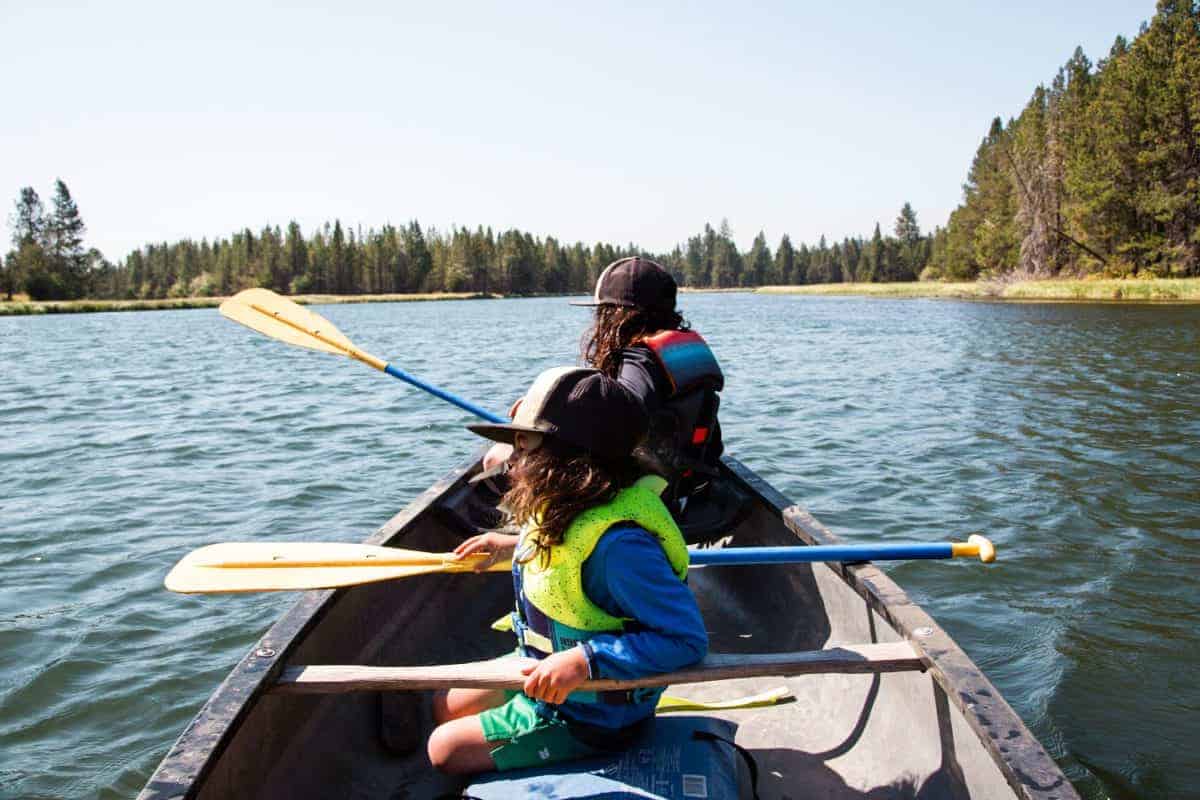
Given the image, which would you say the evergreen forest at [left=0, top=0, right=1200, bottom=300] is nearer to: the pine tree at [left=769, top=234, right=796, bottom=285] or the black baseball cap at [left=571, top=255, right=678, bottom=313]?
the pine tree at [left=769, top=234, right=796, bottom=285]

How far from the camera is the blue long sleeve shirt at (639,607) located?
2047 mm

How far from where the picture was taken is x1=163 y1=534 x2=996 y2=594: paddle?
2.82 m

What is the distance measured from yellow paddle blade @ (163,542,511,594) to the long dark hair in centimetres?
77

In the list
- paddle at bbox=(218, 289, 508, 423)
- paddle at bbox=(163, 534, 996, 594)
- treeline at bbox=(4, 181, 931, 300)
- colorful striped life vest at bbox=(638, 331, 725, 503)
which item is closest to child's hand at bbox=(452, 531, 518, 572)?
paddle at bbox=(163, 534, 996, 594)

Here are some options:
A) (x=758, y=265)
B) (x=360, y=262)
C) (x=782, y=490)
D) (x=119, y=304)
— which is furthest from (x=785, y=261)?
(x=782, y=490)

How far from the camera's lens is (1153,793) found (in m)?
3.61

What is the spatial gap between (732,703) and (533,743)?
3.85 feet

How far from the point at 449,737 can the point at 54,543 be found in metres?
6.13

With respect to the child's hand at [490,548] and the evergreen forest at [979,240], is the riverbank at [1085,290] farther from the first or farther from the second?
the child's hand at [490,548]

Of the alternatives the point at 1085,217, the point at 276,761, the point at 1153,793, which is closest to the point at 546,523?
the point at 276,761

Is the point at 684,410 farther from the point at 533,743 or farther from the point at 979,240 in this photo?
the point at 979,240

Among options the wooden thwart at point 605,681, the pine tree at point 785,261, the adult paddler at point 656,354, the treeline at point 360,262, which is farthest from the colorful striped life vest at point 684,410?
the pine tree at point 785,261

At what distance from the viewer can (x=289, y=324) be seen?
19.6ft

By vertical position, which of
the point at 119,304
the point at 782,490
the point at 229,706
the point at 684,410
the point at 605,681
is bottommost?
the point at 782,490
